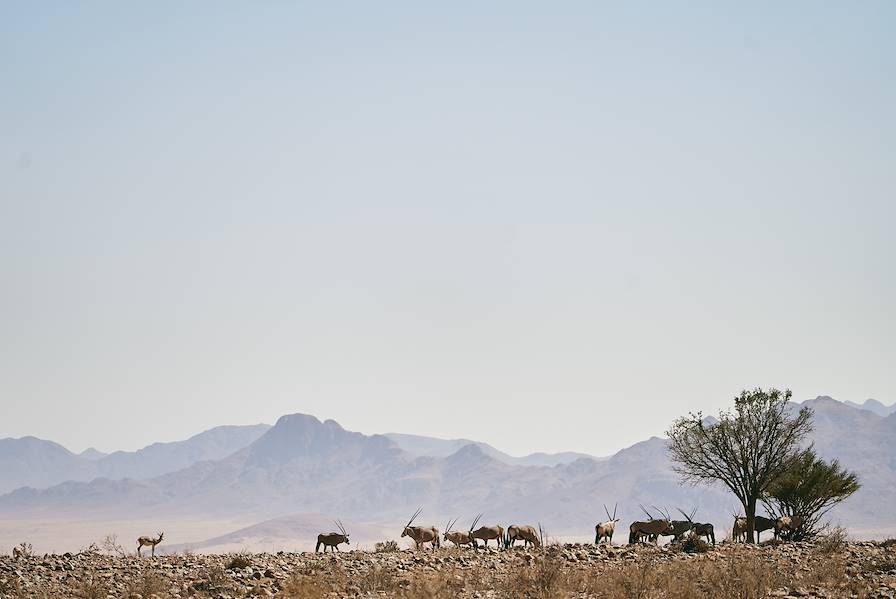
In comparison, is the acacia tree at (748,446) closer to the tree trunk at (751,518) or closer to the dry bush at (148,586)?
the tree trunk at (751,518)

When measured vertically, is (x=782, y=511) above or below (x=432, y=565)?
above

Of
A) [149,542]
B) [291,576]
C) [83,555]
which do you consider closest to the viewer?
[291,576]

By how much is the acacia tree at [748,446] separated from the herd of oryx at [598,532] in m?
2.12

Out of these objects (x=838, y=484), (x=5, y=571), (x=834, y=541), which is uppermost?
(x=838, y=484)

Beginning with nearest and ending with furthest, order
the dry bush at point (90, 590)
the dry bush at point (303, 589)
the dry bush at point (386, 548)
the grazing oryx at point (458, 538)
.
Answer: the dry bush at point (90, 590) → the dry bush at point (303, 589) → the dry bush at point (386, 548) → the grazing oryx at point (458, 538)

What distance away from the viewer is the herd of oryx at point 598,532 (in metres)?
37.5

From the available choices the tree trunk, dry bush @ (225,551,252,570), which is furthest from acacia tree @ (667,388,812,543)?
dry bush @ (225,551,252,570)

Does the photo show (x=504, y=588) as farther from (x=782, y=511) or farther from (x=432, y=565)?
(x=782, y=511)

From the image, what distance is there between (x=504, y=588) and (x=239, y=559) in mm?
9275

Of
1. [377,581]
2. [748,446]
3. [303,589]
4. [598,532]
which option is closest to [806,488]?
[748,446]

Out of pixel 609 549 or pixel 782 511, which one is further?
pixel 782 511

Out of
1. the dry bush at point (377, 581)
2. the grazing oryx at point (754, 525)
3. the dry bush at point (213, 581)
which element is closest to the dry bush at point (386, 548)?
the dry bush at point (377, 581)

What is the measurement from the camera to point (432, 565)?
93.0 ft

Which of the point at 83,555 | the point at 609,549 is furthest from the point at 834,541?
the point at 83,555
